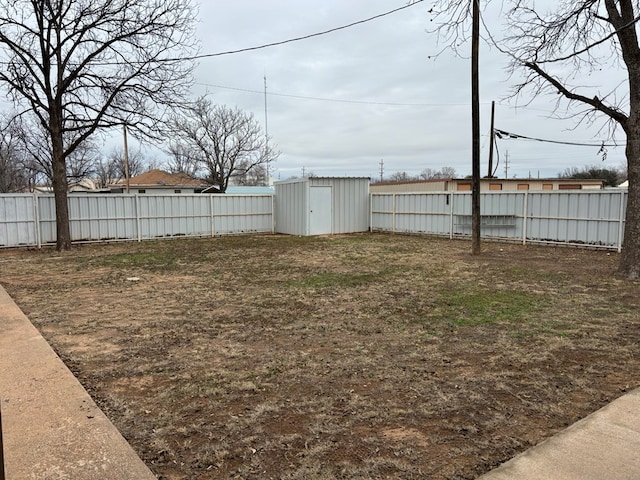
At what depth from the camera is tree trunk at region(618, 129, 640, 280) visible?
8.38 meters

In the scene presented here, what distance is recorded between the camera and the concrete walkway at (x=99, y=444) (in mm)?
2438

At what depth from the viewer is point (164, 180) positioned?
42250 mm

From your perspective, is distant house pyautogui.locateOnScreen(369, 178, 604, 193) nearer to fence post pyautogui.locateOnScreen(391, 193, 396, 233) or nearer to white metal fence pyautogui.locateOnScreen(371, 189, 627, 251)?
fence post pyautogui.locateOnScreen(391, 193, 396, 233)

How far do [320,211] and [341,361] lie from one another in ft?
47.3

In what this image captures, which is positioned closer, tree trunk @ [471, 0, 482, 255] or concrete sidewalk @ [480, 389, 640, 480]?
concrete sidewalk @ [480, 389, 640, 480]

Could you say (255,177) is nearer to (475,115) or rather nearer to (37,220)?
(37,220)

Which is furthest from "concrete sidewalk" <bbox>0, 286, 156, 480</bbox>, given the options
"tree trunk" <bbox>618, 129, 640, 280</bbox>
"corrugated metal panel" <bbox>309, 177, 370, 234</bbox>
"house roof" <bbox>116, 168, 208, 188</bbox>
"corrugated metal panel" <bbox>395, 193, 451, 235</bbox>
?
"house roof" <bbox>116, 168, 208, 188</bbox>

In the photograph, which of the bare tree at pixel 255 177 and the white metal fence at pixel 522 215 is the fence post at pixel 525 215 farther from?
the bare tree at pixel 255 177

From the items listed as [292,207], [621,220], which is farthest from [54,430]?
[292,207]

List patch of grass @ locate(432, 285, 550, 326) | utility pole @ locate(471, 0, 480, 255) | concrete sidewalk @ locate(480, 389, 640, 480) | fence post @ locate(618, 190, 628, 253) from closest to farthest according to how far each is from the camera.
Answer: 1. concrete sidewalk @ locate(480, 389, 640, 480)
2. patch of grass @ locate(432, 285, 550, 326)
3. utility pole @ locate(471, 0, 480, 255)
4. fence post @ locate(618, 190, 628, 253)

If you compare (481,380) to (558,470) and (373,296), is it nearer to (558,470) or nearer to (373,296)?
(558,470)

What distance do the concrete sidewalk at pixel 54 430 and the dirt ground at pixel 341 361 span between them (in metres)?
0.13

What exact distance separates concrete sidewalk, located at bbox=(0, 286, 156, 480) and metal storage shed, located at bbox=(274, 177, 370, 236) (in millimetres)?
14152

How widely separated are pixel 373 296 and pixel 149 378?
398cm
